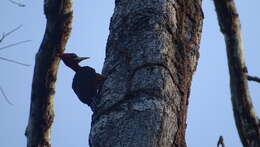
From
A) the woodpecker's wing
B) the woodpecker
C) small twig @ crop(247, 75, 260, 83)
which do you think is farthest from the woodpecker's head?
small twig @ crop(247, 75, 260, 83)

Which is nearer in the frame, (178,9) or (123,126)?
(123,126)

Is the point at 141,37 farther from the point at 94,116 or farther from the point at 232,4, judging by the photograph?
the point at 232,4

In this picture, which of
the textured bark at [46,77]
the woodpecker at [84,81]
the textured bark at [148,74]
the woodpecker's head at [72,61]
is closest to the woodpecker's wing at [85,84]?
the woodpecker at [84,81]

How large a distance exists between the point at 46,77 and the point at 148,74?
0.78 metres

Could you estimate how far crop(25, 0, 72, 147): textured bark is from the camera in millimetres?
2838

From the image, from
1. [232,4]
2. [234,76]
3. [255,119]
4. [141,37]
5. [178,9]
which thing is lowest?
[255,119]

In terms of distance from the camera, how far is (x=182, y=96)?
8.02 feet

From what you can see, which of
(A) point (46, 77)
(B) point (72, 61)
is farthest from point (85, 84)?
(A) point (46, 77)

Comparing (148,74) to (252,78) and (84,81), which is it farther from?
(84,81)

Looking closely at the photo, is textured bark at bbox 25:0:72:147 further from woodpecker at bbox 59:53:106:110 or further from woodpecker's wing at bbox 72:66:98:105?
woodpecker's wing at bbox 72:66:98:105

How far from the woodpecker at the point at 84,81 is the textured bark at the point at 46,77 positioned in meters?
0.77

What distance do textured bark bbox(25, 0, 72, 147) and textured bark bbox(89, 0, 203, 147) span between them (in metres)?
0.33

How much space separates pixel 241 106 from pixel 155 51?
78 centimetres

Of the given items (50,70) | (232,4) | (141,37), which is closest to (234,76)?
(232,4)
